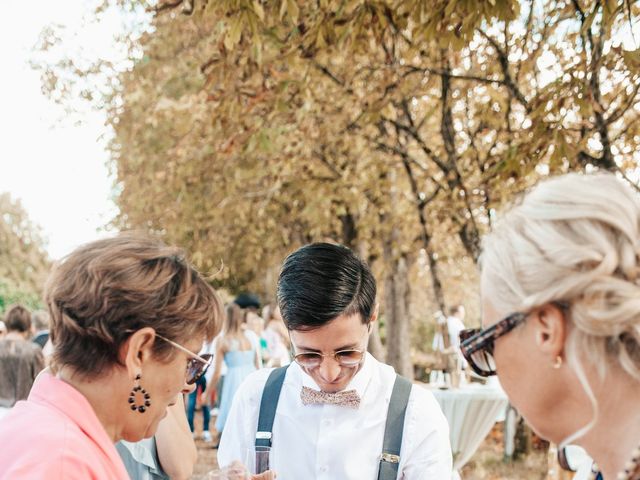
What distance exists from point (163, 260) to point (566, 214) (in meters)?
1.06

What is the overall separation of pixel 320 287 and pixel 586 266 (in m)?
1.31

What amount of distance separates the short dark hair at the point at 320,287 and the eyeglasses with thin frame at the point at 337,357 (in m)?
0.11

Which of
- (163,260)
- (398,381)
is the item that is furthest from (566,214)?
(398,381)

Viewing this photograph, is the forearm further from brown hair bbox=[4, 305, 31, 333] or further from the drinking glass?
brown hair bbox=[4, 305, 31, 333]

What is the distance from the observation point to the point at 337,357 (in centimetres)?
280

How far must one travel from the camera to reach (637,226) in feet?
5.29

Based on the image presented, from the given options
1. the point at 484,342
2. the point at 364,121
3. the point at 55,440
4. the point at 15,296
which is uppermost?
the point at 364,121

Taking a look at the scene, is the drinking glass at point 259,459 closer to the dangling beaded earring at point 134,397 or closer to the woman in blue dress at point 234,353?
the dangling beaded earring at point 134,397

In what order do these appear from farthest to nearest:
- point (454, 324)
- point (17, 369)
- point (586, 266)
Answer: point (454, 324)
point (17, 369)
point (586, 266)

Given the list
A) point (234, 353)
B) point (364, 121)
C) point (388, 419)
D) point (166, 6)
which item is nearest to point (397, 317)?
point (234, 353)

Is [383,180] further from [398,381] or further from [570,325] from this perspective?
[570,325]

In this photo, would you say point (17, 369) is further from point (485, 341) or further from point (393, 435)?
point (485, 341)

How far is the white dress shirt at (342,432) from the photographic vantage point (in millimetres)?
2637

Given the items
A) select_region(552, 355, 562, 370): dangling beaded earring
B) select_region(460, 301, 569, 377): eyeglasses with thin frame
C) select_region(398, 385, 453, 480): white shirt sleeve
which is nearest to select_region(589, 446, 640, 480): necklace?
select_region(552, 355, 562, 370): dangling beaded earring
